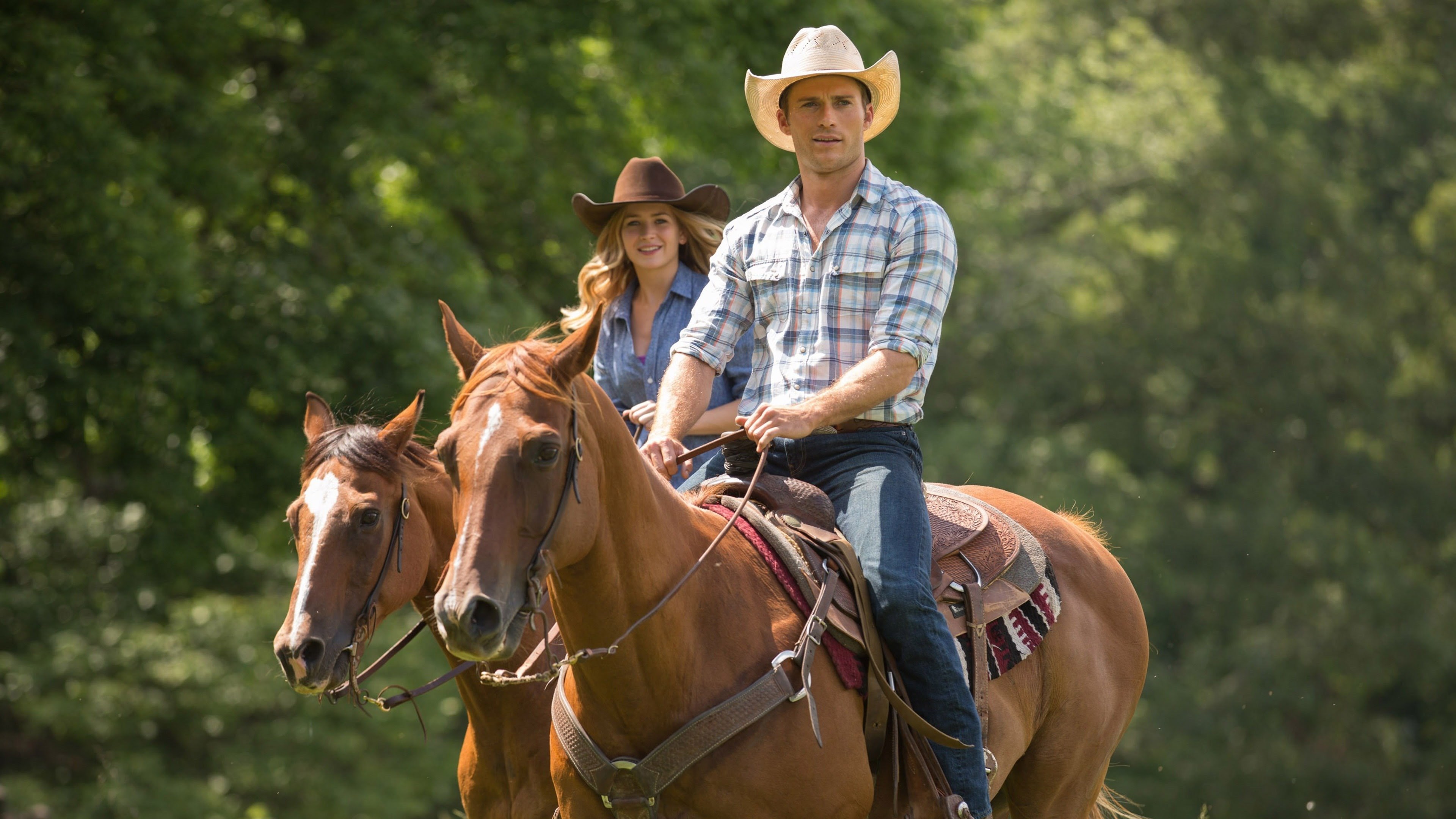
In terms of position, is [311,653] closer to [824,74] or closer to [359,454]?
[359,454]

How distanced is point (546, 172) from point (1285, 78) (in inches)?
737

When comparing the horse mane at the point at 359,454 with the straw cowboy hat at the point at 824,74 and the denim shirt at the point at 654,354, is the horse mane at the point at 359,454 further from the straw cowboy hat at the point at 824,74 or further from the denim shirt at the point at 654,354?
the straw cowboy hat at the point at 824,74

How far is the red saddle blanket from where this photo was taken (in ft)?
14.6

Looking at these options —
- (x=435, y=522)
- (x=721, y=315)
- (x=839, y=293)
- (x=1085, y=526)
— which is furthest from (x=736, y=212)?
(x=839, y=293)

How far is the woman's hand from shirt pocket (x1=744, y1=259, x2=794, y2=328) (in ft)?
1.85

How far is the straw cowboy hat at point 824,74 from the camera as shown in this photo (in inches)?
196

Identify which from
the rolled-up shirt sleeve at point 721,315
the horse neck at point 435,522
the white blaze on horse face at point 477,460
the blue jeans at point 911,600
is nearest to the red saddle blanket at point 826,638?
the blue jeans at point 911,600

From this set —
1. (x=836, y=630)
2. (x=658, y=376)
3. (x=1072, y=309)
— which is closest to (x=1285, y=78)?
(x=1072, y=309)

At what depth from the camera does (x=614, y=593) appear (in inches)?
159

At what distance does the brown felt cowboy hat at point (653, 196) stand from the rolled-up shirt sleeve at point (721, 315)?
6.10 feet

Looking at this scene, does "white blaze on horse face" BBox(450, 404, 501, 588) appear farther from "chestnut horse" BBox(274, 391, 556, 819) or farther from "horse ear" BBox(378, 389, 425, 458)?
"horse ear" BBox(378, 389, 425, 458)

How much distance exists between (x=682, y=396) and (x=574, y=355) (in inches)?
45.2

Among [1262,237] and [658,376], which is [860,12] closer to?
[658,376]

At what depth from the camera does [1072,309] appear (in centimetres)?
2712
